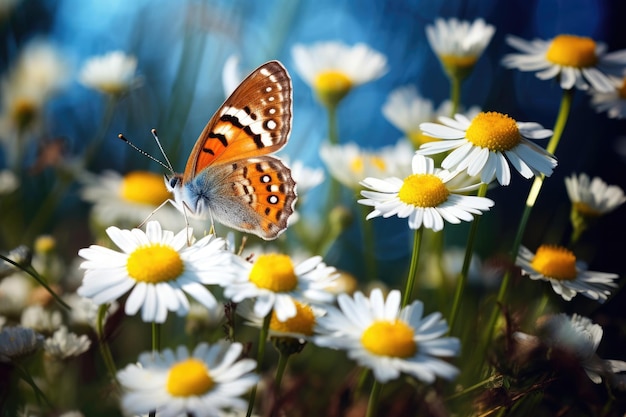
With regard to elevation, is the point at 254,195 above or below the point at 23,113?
above

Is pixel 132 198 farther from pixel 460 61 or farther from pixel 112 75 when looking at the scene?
pixel 460 61

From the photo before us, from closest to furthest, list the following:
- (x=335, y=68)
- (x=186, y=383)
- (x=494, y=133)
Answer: (x=186, y=383), (x=494, y=133), (x=335, y=68)

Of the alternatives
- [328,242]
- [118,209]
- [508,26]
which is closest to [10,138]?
[118,209]

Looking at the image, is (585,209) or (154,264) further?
(585,209)

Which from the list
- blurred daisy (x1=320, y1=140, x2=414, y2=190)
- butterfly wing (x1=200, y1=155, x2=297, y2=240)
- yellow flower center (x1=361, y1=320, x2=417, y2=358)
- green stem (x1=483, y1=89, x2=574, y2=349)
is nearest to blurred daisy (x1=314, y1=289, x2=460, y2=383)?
yellow flower center (x1=361, y1=320, x2=417, y2=358)

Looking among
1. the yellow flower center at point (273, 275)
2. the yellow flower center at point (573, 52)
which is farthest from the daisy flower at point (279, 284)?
the yellow flower center at point (573, 52)

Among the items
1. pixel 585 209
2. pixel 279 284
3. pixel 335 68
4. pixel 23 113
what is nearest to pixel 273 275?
pixel 279 284

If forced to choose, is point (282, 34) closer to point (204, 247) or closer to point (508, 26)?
point (204, 247)
